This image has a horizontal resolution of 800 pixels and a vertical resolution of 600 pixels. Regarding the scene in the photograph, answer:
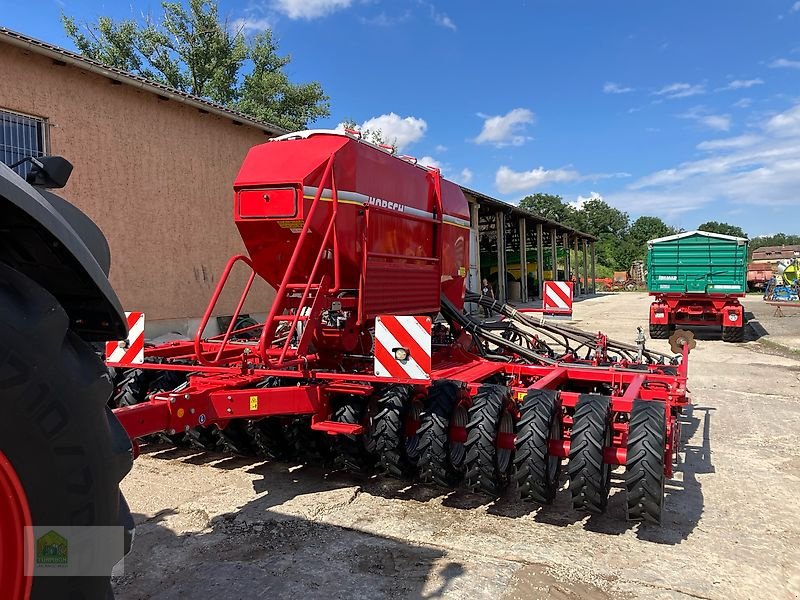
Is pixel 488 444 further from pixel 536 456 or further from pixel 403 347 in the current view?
pixel 403 347

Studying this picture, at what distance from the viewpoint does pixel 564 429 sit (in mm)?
4480

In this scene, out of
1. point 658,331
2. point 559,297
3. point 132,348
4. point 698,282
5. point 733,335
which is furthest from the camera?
point 658,331

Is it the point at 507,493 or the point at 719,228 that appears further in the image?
the point at 719,228

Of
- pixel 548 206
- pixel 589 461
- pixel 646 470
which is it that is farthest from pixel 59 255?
pixel 548 206

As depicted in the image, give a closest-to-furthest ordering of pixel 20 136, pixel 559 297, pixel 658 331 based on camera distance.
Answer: pixel 559 297 < pixel 20 136 < pixel 658 331

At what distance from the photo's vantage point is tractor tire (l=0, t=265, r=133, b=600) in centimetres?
148

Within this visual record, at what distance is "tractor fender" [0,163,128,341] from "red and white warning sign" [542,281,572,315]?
6703mm

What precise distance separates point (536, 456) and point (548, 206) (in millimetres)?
80730

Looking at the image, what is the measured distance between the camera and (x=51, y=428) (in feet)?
5.07

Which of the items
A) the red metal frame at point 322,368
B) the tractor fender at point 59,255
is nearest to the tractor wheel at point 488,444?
the red metal frame at point 322,368

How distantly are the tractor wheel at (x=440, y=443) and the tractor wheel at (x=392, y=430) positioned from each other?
0.15 m

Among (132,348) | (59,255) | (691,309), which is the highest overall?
(59,255)

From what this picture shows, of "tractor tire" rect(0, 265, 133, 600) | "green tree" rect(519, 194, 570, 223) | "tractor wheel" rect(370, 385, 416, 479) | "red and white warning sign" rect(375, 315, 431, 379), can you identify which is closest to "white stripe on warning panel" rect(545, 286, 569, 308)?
"tractor wheel" rect(370, 385, 416, 479)

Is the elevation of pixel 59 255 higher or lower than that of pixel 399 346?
higher
